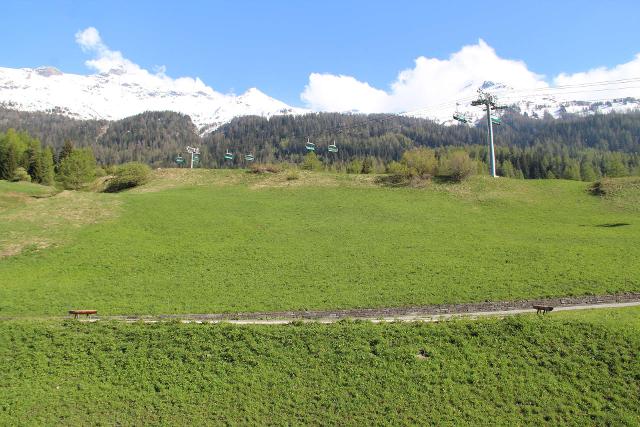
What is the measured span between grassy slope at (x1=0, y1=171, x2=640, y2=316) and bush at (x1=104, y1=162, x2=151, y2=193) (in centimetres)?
1292

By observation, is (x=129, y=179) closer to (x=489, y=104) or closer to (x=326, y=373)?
(x=489, y=104)

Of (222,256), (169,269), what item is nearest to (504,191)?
(222,256)

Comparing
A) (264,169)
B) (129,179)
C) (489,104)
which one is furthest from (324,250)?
(129,179)

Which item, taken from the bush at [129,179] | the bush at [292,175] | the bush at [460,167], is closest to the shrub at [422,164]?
the bush at [460,167]

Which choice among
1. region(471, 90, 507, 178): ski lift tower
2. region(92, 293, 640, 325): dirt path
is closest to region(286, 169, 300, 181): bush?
region(471, 90, 507, 178): ski lift tower

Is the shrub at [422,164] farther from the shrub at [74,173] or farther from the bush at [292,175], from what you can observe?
the shrub at [74,173]

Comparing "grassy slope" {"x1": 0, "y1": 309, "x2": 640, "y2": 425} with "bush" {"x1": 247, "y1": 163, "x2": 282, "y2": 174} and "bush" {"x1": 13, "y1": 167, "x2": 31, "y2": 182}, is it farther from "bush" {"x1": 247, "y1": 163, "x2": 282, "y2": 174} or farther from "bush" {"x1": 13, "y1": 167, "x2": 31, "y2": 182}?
"bush" {"x1": 13, "y1": 167, "x2": 31, "y2": 182}

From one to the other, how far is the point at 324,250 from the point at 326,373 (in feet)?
77.9

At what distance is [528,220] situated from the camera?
174 feet

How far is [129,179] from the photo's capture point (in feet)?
243

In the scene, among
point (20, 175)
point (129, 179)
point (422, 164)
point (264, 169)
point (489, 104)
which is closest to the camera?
point (489, 104)

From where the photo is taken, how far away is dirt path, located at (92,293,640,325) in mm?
27812

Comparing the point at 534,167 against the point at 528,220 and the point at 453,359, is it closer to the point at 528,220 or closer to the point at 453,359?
the point at 528,220

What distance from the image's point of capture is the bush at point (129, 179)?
2938 inches
